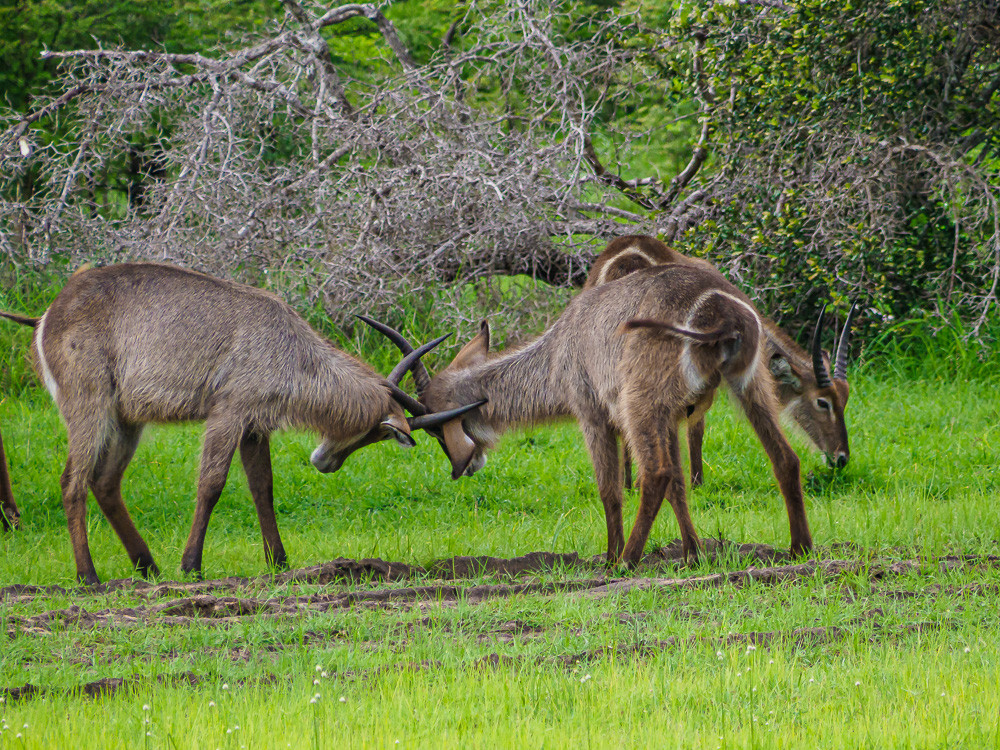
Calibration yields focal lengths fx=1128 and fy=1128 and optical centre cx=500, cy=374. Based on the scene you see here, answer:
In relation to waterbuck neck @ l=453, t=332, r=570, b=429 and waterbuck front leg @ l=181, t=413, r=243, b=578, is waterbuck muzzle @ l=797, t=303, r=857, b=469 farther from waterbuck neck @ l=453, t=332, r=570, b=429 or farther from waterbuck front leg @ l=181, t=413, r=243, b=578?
waterbuck front leg @ l=181, t=413, r=243, b=578

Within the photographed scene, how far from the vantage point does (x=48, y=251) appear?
900 cm

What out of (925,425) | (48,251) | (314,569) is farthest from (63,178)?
(925,425)

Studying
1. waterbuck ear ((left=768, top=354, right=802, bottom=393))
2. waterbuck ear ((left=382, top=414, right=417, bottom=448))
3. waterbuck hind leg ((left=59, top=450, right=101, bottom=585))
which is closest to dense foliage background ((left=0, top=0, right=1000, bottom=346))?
waterbuck ear ((left=768, top=354, right=802, bottom=393))

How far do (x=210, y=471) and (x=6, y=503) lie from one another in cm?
197

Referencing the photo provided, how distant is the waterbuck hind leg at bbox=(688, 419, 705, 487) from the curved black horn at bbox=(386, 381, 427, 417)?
195cm

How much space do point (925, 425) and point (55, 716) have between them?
6547 mm

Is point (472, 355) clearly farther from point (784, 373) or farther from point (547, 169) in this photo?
point (547, 169)

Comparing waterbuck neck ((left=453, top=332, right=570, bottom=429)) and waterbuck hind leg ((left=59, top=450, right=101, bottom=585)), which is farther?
waterbuck neck ((left=453, top=332, right=570, bottom=429))

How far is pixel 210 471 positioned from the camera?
548cm

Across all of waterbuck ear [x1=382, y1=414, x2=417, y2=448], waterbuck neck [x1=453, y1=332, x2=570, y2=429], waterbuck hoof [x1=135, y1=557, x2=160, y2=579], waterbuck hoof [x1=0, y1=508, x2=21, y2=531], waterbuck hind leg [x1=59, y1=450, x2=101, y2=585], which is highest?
waterbuck neck [x1=453, y1=332, x2=570, y2=429]

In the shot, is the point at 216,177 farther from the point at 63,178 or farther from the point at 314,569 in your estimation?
the point at 314,569

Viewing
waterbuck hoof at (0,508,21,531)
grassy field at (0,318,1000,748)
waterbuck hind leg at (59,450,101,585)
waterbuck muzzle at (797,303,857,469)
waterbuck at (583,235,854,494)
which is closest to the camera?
grassy field at (0,318,1000,748)

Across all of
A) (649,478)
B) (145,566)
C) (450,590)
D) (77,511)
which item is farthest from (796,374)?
(77,511)

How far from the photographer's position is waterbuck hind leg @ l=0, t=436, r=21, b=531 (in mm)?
6641
